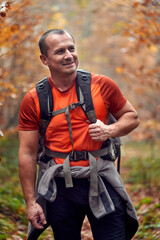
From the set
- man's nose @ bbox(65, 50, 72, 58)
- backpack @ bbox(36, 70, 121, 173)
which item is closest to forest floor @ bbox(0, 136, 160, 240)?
backpack @ bbox(36, 70, 121, 173)

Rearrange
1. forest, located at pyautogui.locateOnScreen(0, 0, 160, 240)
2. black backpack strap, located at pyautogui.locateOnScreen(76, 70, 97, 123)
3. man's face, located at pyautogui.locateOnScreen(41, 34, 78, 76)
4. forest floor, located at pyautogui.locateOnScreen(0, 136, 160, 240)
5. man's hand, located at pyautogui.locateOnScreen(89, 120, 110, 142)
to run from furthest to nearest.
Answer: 1. forest, located at pyautogui.locateOnScreen(0, 0, 160, 240)
2. forest floor, located at pyautogui.locateOnScreen(0, 136, 160, 240)
3. man's face, located at pyautogui.locateOnScreen(41, 34, 78, 76)
4. black backpack strap, located at pyautogui.locateOnScreen(76, 70, 97, 123)
5. man's hand, located at pyautogui.locateOnScreen(89, 120, 110, 142)

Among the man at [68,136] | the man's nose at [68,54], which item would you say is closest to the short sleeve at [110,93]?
the man at [68,136]

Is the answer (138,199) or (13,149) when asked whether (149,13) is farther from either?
(13,149)

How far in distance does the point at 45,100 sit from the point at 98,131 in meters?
0.58

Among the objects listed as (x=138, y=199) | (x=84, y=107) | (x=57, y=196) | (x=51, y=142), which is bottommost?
(x=138, y=199)

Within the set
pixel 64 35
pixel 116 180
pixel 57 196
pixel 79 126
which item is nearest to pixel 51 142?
pixel 79 126

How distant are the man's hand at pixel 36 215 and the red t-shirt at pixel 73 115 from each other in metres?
0.48

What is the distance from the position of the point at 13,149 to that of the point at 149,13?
212 inches

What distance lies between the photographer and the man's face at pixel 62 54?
3.01 m

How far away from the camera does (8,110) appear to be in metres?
10.1

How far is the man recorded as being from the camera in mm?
2928

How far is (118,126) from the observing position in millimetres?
2975

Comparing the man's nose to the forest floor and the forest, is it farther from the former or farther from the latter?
the forest floor

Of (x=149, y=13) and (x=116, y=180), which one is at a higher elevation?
(x=149, y=13)
